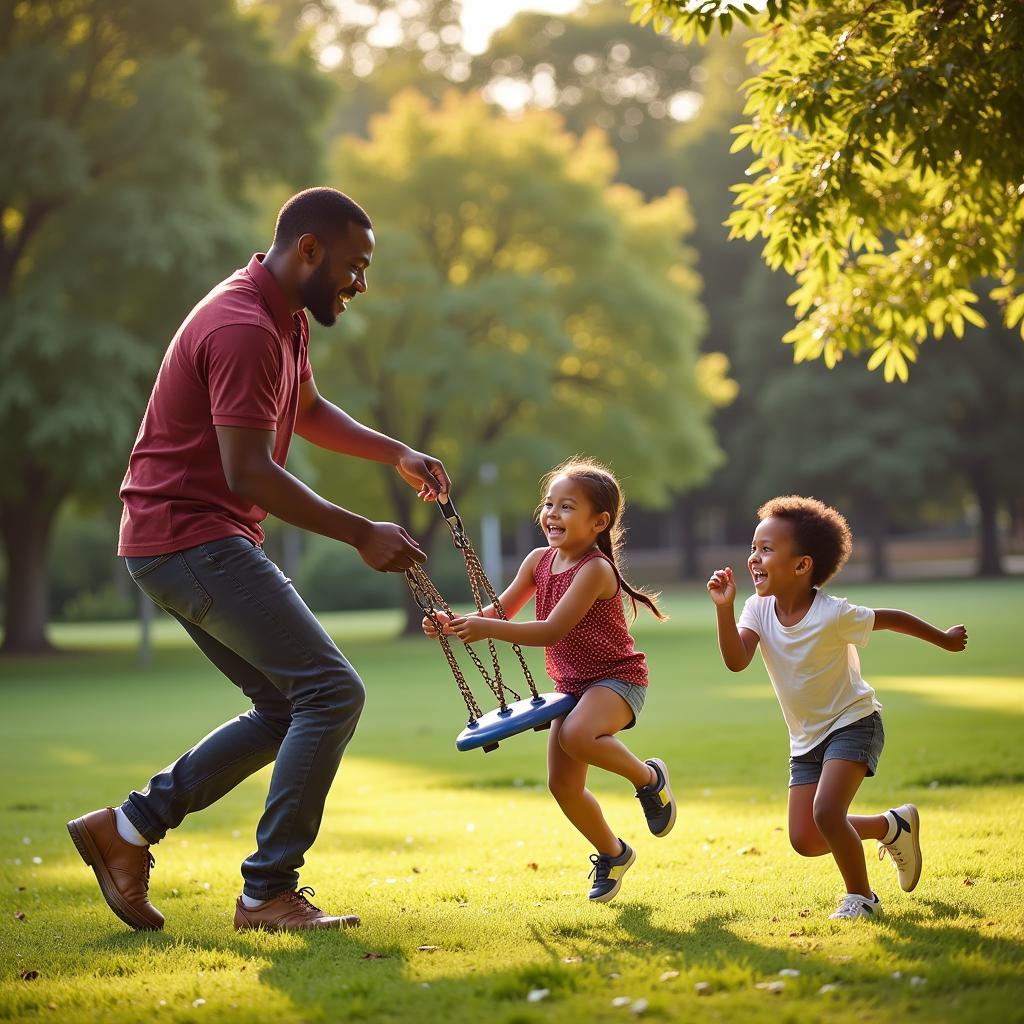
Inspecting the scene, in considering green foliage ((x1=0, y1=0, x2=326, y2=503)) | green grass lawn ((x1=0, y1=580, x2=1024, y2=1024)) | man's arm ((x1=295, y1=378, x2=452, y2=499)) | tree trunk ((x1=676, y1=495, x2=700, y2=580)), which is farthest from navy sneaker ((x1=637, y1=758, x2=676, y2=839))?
tree trunk ((x1=676, y1=495, x2=700, y2=580))

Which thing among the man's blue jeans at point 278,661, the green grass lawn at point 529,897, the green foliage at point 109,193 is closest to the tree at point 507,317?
the green foliage at point 109,193

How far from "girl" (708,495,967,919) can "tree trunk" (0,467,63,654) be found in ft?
73.5

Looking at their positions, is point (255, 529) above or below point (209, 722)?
above

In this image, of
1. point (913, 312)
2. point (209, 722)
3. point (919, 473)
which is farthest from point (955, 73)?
point (919, 473)

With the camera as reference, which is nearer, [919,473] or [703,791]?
[703,791]

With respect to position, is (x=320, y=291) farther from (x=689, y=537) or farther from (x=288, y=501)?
(x=689, y=537)

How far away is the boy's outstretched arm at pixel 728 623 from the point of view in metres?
5.28

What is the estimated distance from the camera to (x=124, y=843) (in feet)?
17.9

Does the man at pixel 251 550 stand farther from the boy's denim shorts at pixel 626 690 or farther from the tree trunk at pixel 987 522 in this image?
the tree trunk at pixel 987 522

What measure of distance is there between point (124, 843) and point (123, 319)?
20355mm

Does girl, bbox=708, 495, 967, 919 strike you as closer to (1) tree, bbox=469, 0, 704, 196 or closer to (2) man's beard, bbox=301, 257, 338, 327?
(2) man's beard, bbox=301, 257, 338, 327

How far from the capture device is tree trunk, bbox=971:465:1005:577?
46.6m

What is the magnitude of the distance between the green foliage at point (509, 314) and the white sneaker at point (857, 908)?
972 inches

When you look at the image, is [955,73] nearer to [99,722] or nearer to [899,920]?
[899,920]
